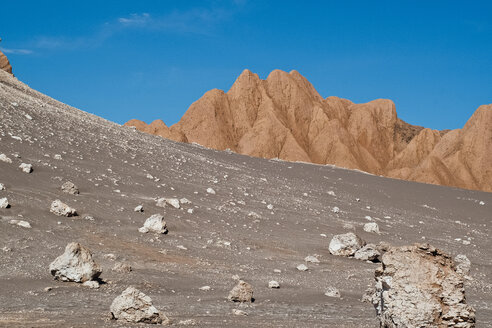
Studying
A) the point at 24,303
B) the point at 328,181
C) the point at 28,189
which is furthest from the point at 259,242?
the point at 328,181

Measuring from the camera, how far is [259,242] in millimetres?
14656

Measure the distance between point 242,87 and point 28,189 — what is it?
82278 mm

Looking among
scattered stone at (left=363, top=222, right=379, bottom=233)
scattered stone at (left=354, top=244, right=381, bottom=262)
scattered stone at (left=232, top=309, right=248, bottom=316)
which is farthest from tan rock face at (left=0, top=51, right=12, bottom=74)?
scattered stone at (left=232, top=309, right=248, bottom=316)

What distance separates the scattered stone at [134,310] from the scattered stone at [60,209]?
24.6ft

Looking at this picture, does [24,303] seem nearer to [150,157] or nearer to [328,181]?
[150,157]

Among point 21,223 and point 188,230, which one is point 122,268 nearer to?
point 21,223

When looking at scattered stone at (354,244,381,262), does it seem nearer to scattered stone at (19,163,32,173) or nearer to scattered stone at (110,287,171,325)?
scattered stone at (110,287,171,325)

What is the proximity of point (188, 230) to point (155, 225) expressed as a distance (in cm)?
117

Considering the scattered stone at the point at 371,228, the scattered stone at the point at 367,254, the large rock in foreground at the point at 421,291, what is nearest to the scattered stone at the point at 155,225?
the scattered stone at the point at 367,254

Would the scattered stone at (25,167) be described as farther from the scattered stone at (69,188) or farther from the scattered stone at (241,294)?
the scattered stone at (241,294)

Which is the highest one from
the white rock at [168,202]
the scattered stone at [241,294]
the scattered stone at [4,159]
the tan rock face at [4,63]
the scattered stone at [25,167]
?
the tan rock face at [4,63]

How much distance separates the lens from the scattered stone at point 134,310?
A: 20.4 feet

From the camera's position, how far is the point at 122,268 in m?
10.2

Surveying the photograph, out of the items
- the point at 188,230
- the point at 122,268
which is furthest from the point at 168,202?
the point at 122,268
